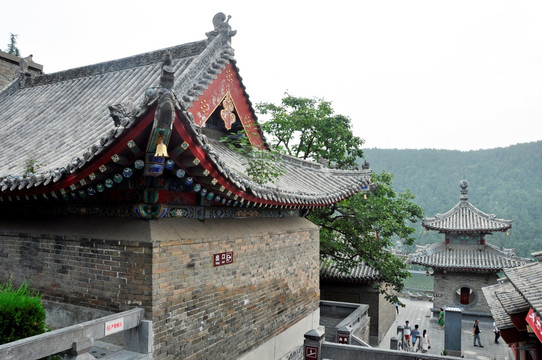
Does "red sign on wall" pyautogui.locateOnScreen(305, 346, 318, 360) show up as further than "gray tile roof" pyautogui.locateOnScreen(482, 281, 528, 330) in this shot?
No

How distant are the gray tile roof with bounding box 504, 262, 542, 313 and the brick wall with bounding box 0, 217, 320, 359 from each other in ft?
15.3

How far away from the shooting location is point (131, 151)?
4.51m

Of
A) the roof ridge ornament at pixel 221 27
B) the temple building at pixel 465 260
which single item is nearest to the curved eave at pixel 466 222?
the temple building at pixel 465 260

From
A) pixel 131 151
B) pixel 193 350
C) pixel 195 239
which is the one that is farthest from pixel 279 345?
pixel 131 151

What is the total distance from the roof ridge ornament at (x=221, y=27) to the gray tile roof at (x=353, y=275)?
13.0 metres

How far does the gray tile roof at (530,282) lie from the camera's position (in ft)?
21.6

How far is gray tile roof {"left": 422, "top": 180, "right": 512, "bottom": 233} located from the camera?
25016 mm

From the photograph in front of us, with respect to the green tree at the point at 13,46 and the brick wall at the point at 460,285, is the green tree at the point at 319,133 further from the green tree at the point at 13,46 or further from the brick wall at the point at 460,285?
the green tree at the point at 13,46

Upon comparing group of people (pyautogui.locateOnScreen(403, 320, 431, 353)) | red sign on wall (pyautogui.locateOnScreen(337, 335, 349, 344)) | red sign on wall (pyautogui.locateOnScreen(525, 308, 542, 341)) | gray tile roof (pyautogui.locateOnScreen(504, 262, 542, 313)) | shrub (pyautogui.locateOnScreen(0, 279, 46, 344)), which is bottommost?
group of people (pyautogui.locateOnScreen(403, 320, 431, 353))

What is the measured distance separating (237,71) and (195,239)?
4672mm

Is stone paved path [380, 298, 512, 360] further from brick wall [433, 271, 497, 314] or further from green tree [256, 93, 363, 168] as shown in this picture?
green tree [256, 93, 363, 168]

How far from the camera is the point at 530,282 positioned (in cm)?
837

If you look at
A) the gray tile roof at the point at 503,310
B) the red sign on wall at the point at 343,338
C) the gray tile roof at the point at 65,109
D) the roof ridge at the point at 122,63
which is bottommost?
the red sign on wall at the point at 343,338

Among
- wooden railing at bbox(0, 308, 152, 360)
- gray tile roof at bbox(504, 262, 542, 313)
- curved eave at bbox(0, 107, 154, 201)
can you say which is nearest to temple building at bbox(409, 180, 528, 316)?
gray tile roof at bbox(504, 262, 542, 313)
